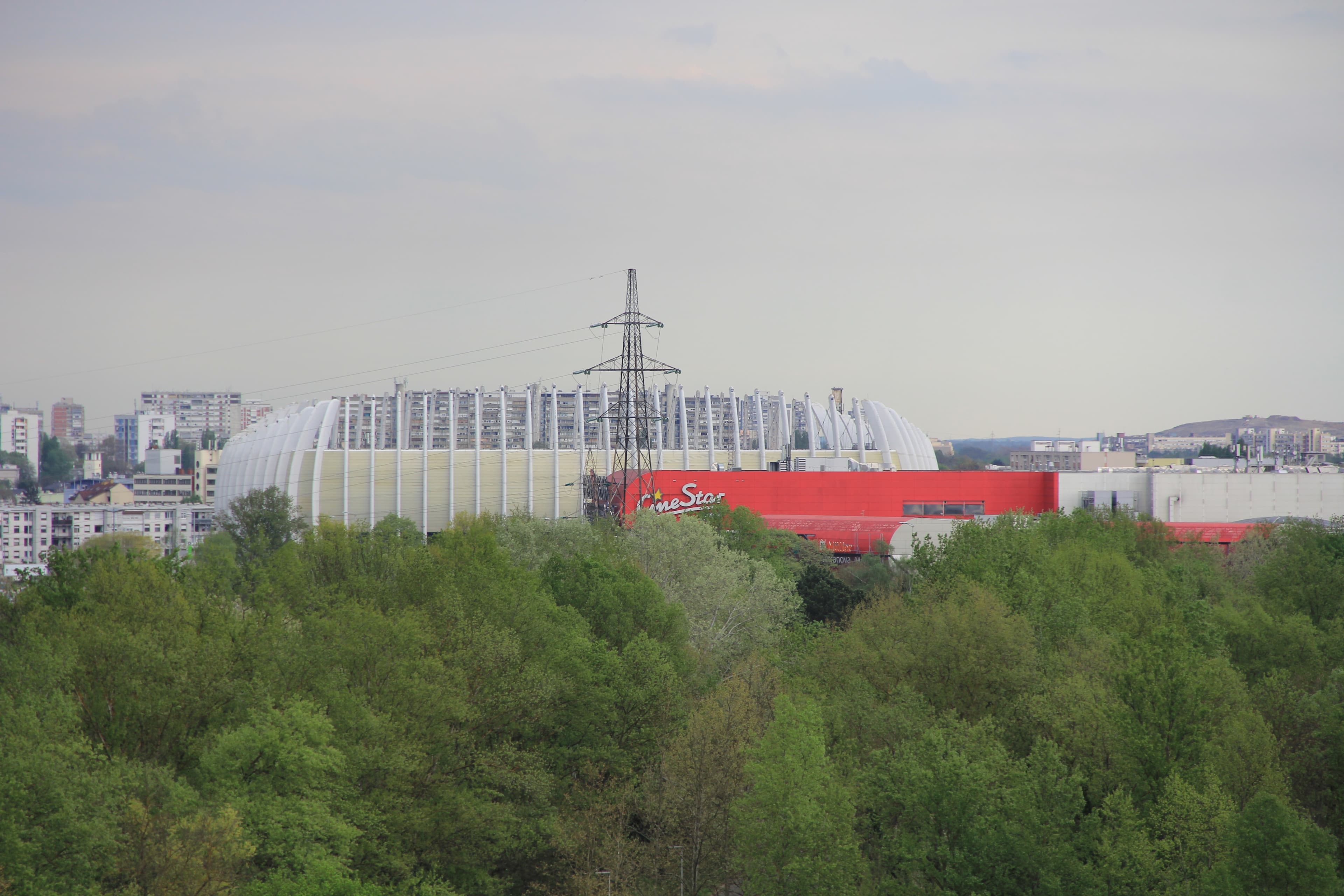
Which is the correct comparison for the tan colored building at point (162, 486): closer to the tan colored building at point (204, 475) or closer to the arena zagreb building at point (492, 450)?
the tan colored building at point (204, 475)

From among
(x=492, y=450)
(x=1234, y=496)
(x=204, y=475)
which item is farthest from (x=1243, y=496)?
(x=204, y=475)

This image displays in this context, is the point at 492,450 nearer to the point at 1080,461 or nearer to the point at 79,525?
the point at 1080,461

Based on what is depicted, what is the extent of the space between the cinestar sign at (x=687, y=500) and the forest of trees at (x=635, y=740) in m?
36.3

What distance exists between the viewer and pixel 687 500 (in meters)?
78.7

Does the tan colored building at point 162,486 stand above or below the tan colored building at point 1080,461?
below

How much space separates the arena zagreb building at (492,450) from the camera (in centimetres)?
8581

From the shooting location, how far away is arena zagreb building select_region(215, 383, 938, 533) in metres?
85.8

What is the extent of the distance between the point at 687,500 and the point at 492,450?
17334 mm

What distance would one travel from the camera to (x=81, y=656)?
1082 inches

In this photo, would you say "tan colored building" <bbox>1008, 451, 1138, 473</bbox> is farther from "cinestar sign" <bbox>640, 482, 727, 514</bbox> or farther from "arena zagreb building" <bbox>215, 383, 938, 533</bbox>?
"cinestar sign" <bbox>640, 482, 727, 514</bbox>

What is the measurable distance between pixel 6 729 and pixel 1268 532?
186 ft

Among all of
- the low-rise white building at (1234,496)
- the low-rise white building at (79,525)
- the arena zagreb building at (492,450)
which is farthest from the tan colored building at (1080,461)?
the low-rise white building at (79,525)

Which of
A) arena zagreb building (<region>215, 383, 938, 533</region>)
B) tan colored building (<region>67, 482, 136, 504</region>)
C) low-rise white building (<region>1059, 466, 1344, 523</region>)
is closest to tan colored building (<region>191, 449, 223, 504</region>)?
tan colored building (<region>67, 482, 136, 504</region>)

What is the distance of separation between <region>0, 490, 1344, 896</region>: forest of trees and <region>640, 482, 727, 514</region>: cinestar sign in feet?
119
